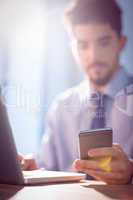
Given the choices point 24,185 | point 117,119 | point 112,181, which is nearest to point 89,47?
point 117,119

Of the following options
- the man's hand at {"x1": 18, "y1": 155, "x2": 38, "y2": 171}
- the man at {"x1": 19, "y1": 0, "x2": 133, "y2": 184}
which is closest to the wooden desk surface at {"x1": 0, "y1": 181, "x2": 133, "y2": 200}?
the man's hand at {"x1": 18, "y1": 155, "x2": 38, "y2": 171}

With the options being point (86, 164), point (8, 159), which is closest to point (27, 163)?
point (86, 164)

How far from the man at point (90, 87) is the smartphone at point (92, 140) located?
1.07m

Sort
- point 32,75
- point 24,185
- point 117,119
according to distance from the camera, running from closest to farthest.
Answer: point 24,185
point 117,119
point 32,75

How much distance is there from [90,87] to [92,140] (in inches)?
45.7

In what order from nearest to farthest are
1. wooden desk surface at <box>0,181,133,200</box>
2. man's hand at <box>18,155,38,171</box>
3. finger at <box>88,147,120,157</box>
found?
wooden desk surface at <box>0,181,133,200</box> → finger at <box>88,147,120,157</box> → man's hand at <box>18,155,38,171</box>

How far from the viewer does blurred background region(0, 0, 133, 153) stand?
2051 mm

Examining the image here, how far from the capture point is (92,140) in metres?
0.88

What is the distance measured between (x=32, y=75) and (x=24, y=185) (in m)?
1.35

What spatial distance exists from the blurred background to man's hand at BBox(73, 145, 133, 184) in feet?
3.70

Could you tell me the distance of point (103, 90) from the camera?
201 centimetres

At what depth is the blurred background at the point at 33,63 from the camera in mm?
2051

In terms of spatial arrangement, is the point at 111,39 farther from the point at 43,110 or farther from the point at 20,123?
the point at 20,123

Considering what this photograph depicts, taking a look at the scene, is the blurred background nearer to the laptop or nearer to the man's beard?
the man's beard
